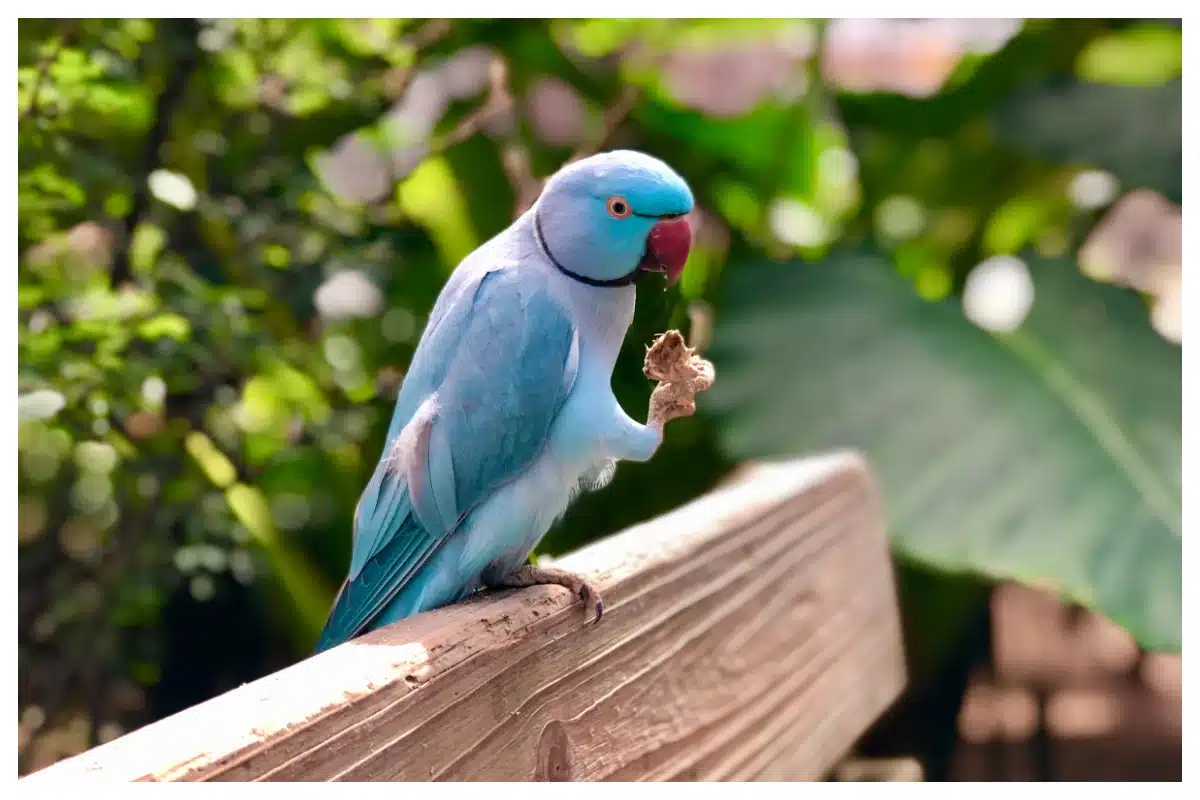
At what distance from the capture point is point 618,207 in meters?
0.79

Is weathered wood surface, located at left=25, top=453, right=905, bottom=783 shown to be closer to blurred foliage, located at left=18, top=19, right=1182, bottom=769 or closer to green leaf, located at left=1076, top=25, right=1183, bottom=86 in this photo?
blurred foliage, located at left=18, top=19, right=1182, bottom=769

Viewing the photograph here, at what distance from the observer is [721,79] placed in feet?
5.33

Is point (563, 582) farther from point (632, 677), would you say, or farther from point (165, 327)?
point (165, 327)

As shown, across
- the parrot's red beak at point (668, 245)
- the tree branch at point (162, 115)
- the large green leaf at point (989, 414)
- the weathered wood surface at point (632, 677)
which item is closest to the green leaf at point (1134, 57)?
the large green leaf at point (989, 414)

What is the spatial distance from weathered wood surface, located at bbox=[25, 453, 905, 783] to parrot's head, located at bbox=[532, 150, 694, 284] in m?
0.24

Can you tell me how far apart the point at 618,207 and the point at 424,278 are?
0.82 meters

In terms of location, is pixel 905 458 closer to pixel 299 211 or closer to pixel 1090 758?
pixel 1090 758

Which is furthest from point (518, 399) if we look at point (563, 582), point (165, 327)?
point (165, 327)

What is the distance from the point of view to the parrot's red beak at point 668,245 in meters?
0.79

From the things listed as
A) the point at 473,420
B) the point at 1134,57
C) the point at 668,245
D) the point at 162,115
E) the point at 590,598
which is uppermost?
the point at 1134,57

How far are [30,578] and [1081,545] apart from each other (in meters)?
1.31

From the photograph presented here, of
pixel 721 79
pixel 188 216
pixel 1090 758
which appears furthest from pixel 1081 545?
pixel 188 216

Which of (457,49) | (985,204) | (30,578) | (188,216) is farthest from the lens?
(985,204)

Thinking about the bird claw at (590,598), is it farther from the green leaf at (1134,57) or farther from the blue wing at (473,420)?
the green leaf at (1134,57)
